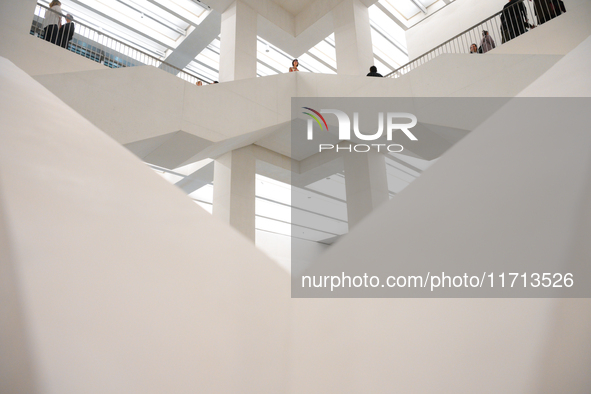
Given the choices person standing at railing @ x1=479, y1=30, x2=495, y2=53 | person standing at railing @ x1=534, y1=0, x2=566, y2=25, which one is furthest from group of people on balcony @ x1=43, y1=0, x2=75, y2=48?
person standing at railing @ x1=534, y1=0, x2=566, y2=25

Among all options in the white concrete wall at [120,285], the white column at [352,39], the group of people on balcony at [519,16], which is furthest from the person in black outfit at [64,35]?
the group of people on balcony at [519,16]

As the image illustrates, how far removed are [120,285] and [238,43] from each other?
14061 millimetres

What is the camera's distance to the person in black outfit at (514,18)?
10617mm

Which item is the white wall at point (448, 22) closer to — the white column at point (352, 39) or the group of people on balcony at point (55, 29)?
the white column at point (352, 39)

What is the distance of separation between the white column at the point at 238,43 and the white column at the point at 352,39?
11.3 ft

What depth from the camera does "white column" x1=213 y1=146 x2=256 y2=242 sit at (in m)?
12.2

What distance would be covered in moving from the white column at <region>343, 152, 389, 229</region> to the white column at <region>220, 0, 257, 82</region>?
534 centimetres

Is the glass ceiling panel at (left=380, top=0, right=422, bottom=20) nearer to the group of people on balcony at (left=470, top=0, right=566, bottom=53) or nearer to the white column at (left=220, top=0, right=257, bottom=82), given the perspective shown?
the white column at (left=220, top=0, right=257, bottom=82)

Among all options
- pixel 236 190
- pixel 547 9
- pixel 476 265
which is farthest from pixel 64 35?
pixel 547 9

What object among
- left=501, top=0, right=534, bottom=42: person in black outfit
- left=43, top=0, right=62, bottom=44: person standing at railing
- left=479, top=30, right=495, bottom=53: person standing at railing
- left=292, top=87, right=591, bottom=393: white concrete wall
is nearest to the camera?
left=292, top=87, right=591, bottom=393: white concrete wall

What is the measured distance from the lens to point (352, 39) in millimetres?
14227

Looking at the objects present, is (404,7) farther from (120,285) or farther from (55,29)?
(120,285)

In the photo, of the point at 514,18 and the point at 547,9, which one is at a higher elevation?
the point at 514,18

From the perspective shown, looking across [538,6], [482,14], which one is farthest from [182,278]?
[482,14]
